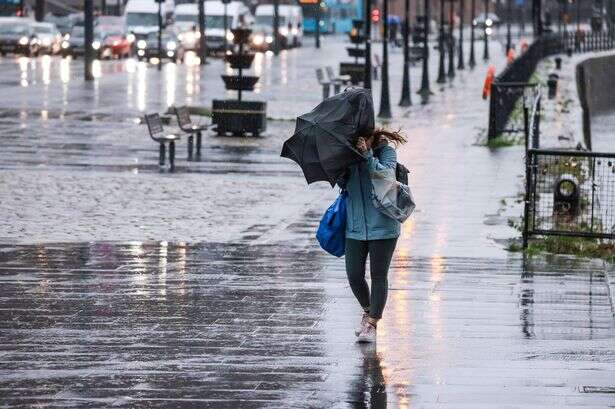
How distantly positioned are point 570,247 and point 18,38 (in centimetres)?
6224

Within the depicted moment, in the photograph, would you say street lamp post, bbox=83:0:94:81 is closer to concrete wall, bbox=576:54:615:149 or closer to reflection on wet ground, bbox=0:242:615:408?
concrete wall, bbox=576:54:615:149

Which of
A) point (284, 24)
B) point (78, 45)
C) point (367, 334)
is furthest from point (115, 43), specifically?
point (367, 334)

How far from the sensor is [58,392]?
9.95 m

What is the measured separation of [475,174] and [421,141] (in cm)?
666

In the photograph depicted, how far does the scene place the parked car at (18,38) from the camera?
7631 centimetres

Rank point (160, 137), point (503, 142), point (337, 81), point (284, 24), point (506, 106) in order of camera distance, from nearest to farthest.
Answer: point (160, 137)
point (503, 142)
point (506, 106)
point (337, 81)
point (284, 24)

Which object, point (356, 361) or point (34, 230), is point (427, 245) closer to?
point (34, 230)

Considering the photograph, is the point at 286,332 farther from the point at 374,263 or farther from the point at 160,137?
the point at 160,137

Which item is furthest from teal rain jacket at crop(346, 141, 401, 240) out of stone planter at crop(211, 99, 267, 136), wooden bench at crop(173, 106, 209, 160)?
stone planter at crop(211, 99, 267, 136)

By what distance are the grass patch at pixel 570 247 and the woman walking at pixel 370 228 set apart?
5053mm

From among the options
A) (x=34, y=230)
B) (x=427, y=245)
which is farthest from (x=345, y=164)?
(x=34, y=230)

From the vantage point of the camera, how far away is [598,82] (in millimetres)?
73312

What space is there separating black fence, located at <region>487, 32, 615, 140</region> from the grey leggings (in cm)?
1999

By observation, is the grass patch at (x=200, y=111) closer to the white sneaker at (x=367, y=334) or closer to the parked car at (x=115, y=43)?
the white sneaker at (x=367, y=334)
